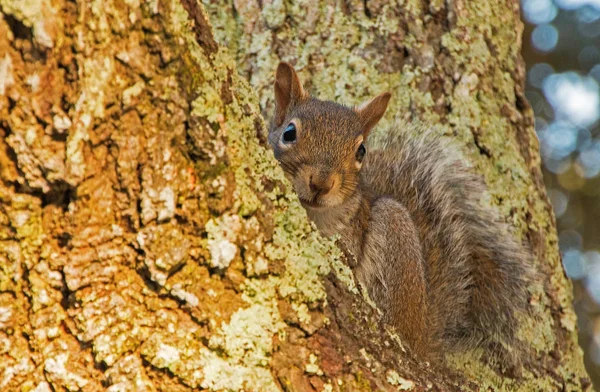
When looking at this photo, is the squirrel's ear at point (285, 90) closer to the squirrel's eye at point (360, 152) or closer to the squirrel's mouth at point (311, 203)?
the squirrel's eye at point (360, 152)

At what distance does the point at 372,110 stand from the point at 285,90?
36 centimetres

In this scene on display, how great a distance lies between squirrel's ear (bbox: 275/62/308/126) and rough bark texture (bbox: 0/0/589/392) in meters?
1.04

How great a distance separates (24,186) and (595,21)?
3.80 metres

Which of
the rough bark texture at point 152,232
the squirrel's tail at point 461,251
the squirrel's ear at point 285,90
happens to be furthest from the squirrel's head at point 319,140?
the rough bark texture at point 152,232

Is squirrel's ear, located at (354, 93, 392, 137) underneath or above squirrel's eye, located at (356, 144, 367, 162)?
above

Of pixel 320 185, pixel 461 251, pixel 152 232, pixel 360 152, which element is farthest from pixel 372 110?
pixel 152 232

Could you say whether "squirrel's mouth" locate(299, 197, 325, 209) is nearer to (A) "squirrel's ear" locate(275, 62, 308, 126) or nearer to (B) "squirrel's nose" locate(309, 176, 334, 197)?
(B) "squirrel's nose" locate(309, 176, 334, 197)

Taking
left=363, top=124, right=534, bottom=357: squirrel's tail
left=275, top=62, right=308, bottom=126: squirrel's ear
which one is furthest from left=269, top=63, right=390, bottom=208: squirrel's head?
left=363, top=124, right=534, bottom=357: squirrel's tail

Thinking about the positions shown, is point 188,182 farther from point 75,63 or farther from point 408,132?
point 408,132

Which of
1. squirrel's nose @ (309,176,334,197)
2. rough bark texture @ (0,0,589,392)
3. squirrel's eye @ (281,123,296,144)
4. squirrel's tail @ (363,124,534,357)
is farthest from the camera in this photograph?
squirrel's eye @ (281,123,296,144)

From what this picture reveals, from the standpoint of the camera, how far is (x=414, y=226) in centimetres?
Answer: 235

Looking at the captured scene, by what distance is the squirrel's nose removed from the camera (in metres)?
2.14

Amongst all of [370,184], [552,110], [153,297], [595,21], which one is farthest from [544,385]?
[595,21]

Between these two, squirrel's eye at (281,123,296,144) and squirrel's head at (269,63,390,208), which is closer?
squirrel's head at (269,63,390,208)
